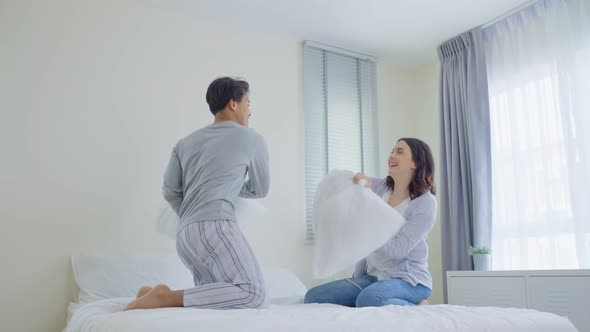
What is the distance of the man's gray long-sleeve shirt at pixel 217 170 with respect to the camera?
77.0 inches

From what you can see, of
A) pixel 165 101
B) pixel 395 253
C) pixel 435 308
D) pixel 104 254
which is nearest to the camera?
pixel 435 308

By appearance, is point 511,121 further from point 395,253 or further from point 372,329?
point 372,329

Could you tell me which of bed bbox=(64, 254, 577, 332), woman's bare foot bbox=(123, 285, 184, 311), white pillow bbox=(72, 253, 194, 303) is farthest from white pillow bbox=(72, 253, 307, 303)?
woman's bare foot bbox=(123, 285, 184, 311)

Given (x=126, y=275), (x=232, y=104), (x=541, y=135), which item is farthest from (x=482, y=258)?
(x=126, y=275)

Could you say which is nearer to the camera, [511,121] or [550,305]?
[550,305]

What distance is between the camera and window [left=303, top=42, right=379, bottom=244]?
3.90 m

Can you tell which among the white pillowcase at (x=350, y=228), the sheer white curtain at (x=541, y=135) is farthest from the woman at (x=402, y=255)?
the sheer white curtain at (x=541, y=135)

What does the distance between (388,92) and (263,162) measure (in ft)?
8.32

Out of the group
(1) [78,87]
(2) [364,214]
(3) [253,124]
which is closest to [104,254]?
(1) [78,87]

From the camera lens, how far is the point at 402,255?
7.63 ft

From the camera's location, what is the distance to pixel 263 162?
7.03 feet

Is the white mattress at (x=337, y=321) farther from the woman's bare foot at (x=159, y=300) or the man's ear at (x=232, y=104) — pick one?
the man's ear at (x=232, y=104)

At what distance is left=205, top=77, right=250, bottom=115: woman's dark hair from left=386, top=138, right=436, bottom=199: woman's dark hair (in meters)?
0.91

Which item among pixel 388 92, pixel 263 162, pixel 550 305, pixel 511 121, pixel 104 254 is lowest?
pixel 550 305
